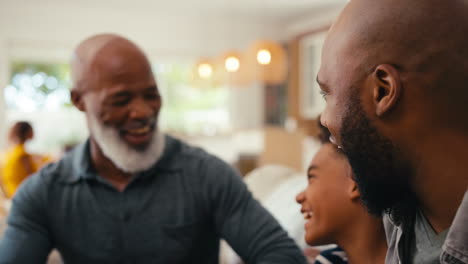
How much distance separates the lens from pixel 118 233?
1.15 metres

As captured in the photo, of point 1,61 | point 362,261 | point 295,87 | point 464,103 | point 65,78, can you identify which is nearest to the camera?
point 464,103

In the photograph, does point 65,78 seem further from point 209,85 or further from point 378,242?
point 378,242

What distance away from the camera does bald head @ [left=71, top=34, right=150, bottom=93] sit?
1176 mm

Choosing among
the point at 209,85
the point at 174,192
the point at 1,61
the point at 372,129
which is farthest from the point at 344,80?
the point at 1,61

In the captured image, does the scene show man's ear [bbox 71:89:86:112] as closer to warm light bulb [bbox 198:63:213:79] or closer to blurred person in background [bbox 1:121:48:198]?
blurred person in background [bbox 1:121:48:198]

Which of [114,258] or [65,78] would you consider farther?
[65,78]

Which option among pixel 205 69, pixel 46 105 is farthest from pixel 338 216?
pixel 46 105

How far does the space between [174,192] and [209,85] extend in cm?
290

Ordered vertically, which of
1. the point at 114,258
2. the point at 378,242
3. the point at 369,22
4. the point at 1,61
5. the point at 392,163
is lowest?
the point at 114,258

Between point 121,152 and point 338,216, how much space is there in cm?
65

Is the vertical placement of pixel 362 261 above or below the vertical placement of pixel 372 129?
below

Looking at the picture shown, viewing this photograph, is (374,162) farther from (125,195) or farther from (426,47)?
(125,195)

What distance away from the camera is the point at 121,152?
120 centimetres

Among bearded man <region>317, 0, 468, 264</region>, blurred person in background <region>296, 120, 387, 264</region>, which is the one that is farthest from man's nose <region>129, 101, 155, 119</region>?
bearded man <region>317, 0, 468, 264</region>
